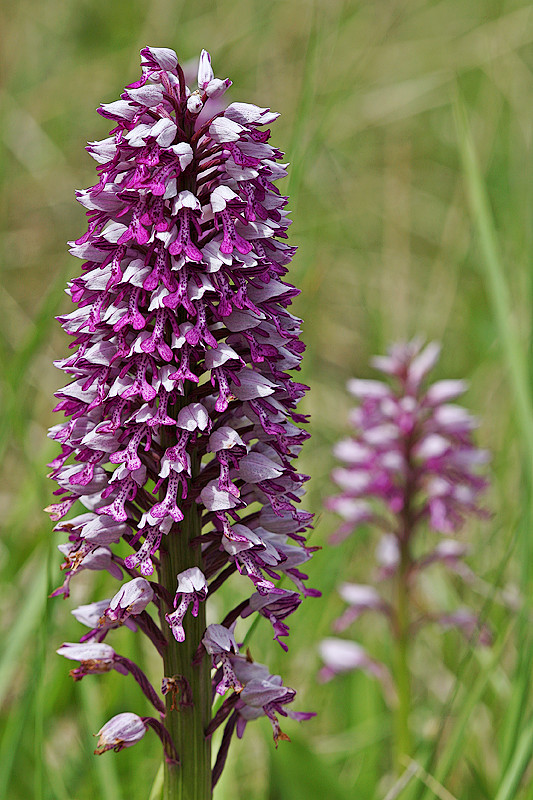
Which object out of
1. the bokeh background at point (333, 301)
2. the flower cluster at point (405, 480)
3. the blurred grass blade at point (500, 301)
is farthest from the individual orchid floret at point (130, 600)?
the flower cluster at point (405, 480)

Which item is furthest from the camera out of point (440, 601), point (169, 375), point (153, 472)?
point (440, 601)

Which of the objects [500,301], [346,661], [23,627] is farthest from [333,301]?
[23,627]

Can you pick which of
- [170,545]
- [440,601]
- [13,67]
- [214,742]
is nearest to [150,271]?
[170,545]

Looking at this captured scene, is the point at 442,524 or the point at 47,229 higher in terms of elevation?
the point at 47,229

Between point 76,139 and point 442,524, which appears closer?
point 442,524

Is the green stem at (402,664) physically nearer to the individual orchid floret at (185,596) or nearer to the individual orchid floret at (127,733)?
the individual orchid floret at (127,733)

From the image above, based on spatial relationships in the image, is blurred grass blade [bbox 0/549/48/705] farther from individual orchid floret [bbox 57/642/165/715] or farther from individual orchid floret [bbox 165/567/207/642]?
individual orchid floret [bbox 165/567/207/642]

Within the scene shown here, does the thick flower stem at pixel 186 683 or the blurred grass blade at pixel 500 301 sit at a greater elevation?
the blurred grass blade at pixel 500 301

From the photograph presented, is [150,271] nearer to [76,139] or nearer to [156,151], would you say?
[156,151]
